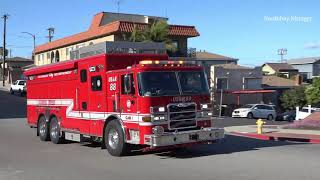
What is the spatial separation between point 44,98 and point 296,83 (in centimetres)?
5876

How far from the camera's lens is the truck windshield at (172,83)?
13914 millimetres

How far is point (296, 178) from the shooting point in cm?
1072

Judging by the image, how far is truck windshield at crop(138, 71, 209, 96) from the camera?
13914 millimetres

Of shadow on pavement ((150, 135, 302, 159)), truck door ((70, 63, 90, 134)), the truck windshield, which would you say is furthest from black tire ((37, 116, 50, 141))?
the truck windshield


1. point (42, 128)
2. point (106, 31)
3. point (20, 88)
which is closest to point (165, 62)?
point (42, 128)

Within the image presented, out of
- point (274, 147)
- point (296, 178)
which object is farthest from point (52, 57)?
point (296, 178)

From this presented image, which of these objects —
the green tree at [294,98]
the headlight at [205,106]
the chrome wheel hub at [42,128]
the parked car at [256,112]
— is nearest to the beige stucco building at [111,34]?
the parked car at [256,112]

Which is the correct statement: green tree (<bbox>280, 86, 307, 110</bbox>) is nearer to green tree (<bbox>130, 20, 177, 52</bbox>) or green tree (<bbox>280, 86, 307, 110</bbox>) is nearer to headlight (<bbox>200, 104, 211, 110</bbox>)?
green tree (<bbox>130, 20, 177, 52</bbox>)

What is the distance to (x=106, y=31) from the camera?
5691 centimetres

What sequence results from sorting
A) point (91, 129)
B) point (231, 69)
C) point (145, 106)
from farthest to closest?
point (231, 69) < point (91, 129) < point (145, 106)

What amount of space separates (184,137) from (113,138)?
86.7 inches

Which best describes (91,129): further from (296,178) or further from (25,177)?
(296,178)

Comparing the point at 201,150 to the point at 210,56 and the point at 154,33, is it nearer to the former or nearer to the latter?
the point at 154,33

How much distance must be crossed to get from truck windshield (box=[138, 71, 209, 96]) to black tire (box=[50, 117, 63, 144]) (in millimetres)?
5897
